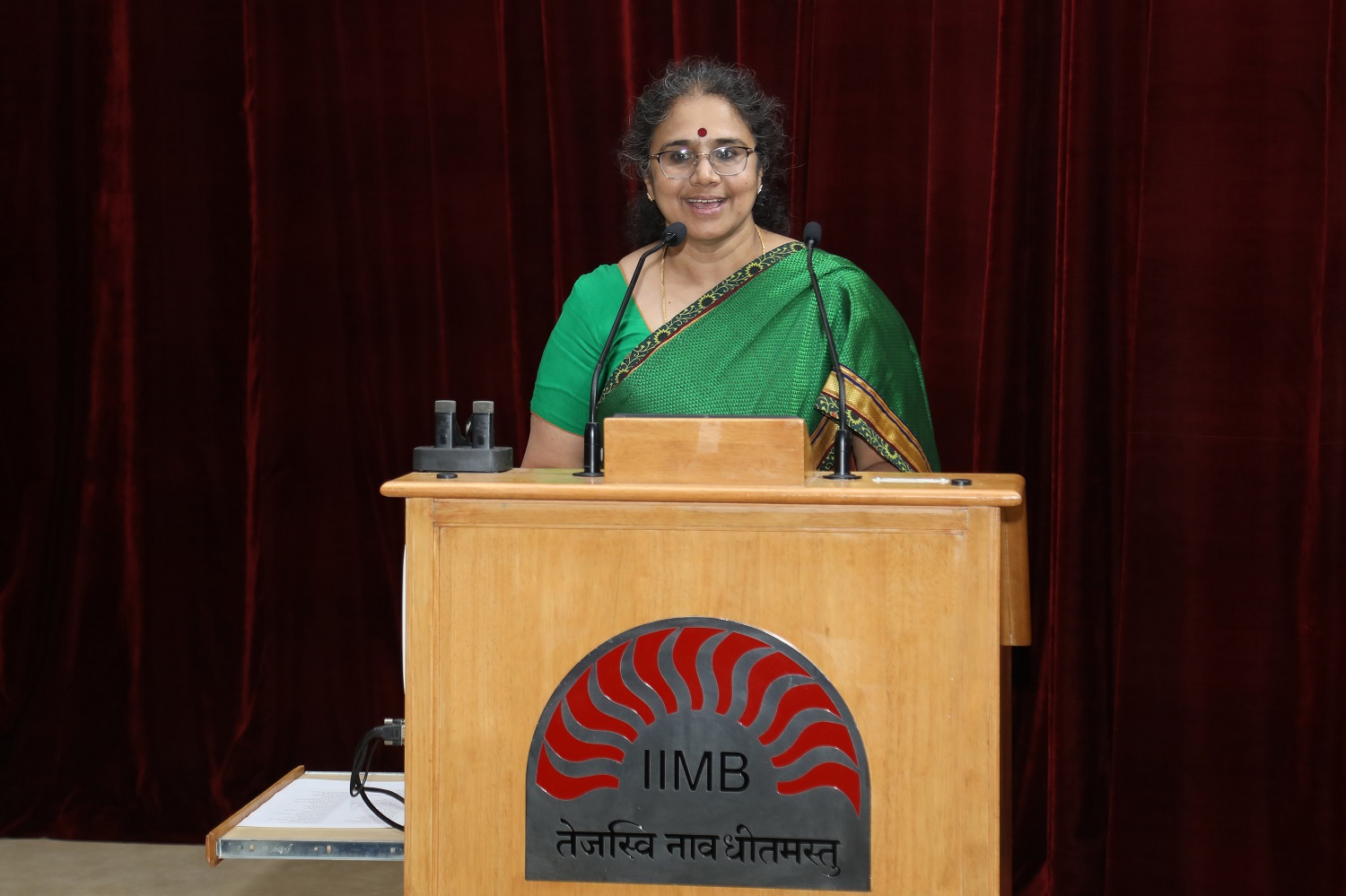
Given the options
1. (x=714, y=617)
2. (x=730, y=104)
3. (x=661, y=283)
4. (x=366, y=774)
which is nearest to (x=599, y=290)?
(x=661, y=283)

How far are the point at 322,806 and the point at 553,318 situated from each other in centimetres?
111

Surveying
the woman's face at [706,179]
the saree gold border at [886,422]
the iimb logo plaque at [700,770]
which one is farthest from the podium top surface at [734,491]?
the woman's face at [706,179]

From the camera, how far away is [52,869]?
253cm

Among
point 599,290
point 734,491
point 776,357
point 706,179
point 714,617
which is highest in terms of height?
point 706,179

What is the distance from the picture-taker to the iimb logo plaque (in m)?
1.27

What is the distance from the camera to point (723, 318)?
193 cm

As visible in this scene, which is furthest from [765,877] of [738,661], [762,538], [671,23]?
[671,23]

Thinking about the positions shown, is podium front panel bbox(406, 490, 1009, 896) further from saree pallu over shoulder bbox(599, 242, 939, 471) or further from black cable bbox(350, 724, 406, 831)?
saree pallu over shoulder bbox(599, 242, 939, 471)

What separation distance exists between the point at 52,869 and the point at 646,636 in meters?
1.79

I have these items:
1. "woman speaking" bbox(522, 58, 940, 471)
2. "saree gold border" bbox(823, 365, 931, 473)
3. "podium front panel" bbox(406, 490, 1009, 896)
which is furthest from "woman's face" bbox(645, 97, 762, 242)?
"podium front panel" bbox(406, 490, 1009, 896)

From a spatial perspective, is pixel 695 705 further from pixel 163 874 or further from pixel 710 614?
pixel 163 874

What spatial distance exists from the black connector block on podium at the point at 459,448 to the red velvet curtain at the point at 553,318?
109cm

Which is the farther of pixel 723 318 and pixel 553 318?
pixel 553 318

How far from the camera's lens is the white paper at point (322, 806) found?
166cm
